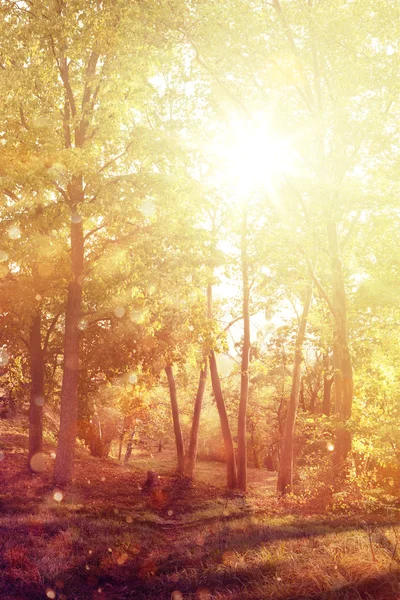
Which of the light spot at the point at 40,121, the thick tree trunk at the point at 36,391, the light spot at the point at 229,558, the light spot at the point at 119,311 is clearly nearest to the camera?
the light spot at the point at 229,558

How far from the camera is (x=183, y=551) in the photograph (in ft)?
26.1

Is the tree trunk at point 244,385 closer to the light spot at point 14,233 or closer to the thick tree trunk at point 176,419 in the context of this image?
the thick tree trunk at point 176,419

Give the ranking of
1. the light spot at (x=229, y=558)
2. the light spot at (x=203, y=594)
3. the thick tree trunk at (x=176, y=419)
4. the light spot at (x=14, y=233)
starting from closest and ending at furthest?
the light spot at (x=203, y=594) → the light spot at (x=229, y=558) → the light spot at (x=14, y=233) → the thick tree trunk at (x=176, y=419)

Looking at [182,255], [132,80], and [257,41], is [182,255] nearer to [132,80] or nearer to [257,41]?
[132,80]

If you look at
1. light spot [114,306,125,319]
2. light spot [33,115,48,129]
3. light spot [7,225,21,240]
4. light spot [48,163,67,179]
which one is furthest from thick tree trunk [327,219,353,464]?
light spot [7,225,21,240]

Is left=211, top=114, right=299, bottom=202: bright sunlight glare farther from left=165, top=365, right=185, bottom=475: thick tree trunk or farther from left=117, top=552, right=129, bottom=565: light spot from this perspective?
left=117, top=552, right=129, bottom=565: light spot

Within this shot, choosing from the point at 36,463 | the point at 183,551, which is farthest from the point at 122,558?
the point at 36,463

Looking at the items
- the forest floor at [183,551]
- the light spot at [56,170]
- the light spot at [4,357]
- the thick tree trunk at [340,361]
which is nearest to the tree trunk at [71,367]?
the forest floor at [183,551]

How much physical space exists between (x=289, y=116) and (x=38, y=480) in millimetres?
13041

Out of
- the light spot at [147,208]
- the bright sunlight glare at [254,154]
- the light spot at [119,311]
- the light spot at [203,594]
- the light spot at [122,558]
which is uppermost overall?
the bright sunlight glare at [254,154]

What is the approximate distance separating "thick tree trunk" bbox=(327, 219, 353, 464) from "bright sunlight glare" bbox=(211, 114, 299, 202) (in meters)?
2.77

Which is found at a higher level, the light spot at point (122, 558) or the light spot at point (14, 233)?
the light spot at point (14, 233)

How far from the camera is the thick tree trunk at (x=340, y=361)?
13188mm

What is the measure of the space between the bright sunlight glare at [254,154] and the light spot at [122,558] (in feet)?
35.9
